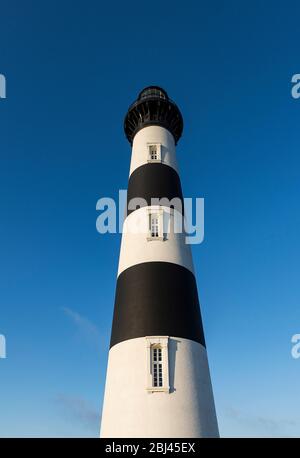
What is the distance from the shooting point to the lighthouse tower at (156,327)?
12781mm

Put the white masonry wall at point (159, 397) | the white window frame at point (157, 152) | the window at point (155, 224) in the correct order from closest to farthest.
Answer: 1. the white masonry wall at point (159, 397)
2. the window at point (155, 224)
3. the white window frame at point (157, 152)

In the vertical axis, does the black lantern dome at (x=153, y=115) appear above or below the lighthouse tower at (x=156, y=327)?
above

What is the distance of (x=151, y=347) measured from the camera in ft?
46.0

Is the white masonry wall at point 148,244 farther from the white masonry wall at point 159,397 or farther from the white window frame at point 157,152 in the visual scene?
the white masonry wall at point 159,397

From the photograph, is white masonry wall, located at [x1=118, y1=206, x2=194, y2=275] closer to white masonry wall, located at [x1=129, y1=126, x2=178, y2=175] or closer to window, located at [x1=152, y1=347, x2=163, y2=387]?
white masonry wall, located at [x1=129, y1=126, x2=178, y2=175]

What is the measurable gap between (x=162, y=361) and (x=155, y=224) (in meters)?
6.61

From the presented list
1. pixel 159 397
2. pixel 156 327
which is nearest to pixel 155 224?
pixel 156 327

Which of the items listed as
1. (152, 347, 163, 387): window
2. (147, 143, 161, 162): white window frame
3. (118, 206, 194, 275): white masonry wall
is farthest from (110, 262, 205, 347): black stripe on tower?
(147, 143, 161, 162): white window frame

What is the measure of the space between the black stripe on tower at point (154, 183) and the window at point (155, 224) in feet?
2.28

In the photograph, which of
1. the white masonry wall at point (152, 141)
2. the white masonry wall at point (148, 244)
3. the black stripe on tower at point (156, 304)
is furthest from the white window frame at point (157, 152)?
the black stripe on tower at point (156, 304)

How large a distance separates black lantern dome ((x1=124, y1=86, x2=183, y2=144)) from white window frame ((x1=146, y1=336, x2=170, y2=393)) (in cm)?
1323

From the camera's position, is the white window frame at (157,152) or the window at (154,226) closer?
the window at (154,226)
